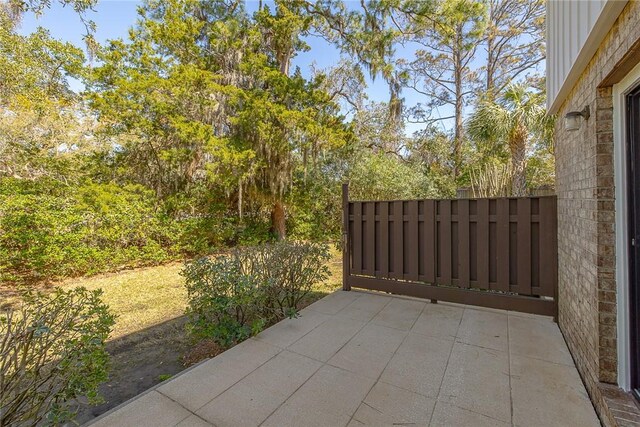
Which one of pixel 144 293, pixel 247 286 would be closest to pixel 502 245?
pixel 247 286

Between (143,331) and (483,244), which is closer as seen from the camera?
(483,244)

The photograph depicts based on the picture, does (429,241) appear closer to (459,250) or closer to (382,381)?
(459,250)

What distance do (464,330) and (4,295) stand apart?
7.20m

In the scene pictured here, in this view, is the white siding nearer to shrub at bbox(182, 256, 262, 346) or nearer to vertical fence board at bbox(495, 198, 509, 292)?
vertical fence board at bbox(495, 198, 509, 292)

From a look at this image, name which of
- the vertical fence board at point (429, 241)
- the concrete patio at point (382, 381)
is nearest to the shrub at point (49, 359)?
the concrete patio at point (382, 381)

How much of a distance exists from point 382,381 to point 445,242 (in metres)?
2.06

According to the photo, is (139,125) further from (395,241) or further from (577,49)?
(577,49)

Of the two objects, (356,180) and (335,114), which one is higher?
(335,114)

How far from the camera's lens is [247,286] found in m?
2.70

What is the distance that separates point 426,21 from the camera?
10508 millimetres

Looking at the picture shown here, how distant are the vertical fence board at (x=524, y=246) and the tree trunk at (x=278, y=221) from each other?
7.13 metres

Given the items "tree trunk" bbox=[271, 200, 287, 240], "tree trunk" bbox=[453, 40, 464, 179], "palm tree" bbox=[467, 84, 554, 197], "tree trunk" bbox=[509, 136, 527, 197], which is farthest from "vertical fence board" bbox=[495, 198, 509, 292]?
"tree trunk" bbox=[453, 40, 464, 179]

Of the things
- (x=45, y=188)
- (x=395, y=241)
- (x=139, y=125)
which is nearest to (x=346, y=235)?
(x=395, y=241)

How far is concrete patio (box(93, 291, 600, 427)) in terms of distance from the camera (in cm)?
167
